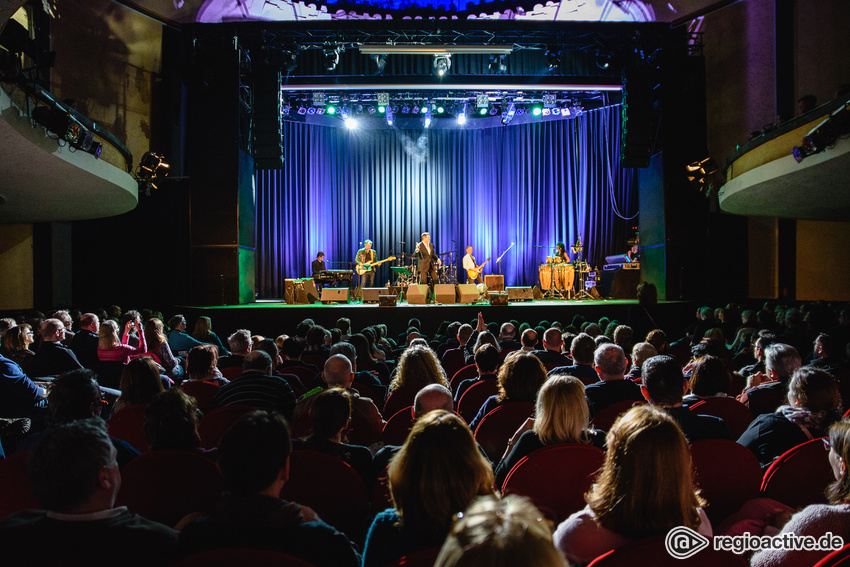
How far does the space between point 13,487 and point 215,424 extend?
37.2 inches

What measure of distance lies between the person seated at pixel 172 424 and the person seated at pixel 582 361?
2.63 metres

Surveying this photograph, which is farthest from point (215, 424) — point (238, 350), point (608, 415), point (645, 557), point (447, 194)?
point (447, 194)

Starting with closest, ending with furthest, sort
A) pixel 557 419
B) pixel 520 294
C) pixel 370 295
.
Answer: pixel 557 419 < pixel 370 295 < pixel 520 294

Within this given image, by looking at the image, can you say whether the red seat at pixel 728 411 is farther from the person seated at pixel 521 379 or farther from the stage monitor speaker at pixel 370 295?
the stage monitor speaker at pixel 370 295

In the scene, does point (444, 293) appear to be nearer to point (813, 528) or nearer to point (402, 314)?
point (402, 314)

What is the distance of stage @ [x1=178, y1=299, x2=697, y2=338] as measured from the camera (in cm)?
1023

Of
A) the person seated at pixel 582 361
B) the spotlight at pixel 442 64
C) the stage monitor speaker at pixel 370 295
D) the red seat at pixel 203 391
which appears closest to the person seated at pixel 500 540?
the red seat at pixel 203 391

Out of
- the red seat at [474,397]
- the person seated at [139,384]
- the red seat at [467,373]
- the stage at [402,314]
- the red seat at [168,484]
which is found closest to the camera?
the red seat at [168,484]

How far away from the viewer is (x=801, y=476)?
6.95ft

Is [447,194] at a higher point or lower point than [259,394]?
higher

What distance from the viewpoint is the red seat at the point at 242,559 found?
122 cm

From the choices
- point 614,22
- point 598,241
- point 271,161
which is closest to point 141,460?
point 271,161

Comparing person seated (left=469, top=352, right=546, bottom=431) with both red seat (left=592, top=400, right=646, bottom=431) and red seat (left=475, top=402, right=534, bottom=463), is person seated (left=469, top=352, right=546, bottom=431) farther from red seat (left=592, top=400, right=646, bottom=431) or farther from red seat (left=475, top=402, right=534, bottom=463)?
red seat (left=592, top=400, right=646, bottom=431)

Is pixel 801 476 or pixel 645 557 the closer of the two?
pixel 645 557
